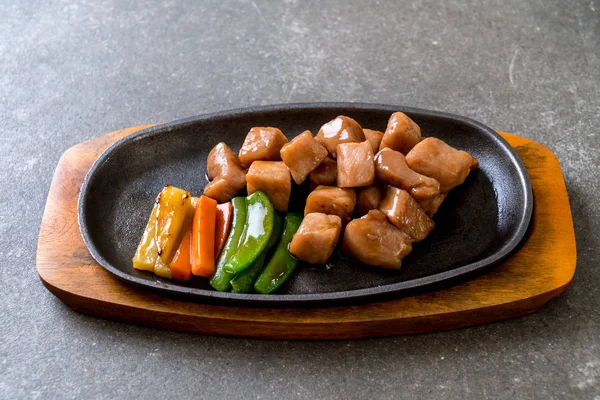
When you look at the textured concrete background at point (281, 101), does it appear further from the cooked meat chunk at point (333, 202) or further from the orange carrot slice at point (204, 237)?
the cooked meat chunk at point (333, 202)

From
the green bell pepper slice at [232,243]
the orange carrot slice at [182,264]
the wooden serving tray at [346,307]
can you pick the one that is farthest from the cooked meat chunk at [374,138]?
the orange carrot slice at [182,264]

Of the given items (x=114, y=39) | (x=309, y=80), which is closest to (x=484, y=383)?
(x=309, y=80)

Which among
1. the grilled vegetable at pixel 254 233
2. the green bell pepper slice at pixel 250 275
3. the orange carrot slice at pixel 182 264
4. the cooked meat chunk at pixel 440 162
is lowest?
the orange carrot slice at pixel 182 264

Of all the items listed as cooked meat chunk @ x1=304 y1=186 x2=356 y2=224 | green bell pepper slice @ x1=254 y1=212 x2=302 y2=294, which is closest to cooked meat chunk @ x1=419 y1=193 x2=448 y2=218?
cooked meat chunk @ x1=304 y1=186 x2=356 y2=224

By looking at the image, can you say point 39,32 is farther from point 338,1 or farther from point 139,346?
point 139,346

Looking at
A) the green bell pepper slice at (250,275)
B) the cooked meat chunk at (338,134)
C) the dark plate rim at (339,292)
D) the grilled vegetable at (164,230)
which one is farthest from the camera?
the cooked meat chunk at (338,134)

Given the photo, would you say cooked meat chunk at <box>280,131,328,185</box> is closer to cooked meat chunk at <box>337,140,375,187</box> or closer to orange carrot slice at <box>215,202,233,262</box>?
cooked meat chunk at <box>337,140,375,187</box>
